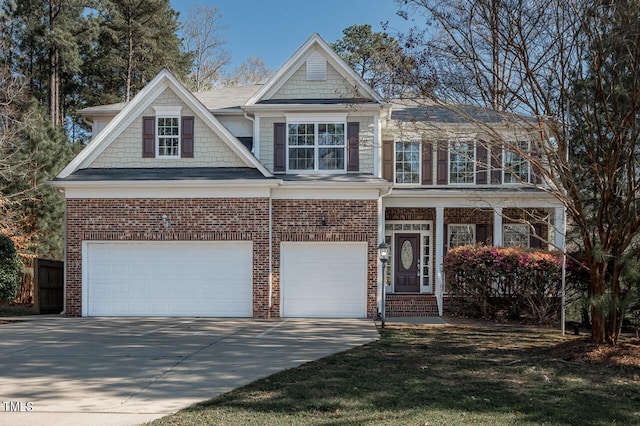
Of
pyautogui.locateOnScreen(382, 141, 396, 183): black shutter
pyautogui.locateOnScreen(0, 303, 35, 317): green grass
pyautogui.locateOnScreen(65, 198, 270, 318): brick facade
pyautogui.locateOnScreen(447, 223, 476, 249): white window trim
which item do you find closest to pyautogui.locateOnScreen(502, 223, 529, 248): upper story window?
pyautogui.locateOnScreen(447, 223, 476, 249): white window trim

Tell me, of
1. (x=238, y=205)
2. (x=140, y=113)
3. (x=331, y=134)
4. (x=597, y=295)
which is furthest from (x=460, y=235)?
(x=140, y=113)

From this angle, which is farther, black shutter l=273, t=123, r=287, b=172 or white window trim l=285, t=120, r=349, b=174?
black shutter l=273, t=123, r=287, b=172

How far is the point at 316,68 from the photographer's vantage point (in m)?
16.7

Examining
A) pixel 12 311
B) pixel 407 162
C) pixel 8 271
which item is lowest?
pixel 12 311

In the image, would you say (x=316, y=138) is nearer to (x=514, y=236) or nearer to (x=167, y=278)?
(x=167, y=278)

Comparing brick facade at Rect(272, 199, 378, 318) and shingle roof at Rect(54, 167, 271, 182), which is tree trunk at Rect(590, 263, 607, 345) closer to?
brick facade at Rect(272, 199, 378, 318)

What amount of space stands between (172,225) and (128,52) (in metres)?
19.5

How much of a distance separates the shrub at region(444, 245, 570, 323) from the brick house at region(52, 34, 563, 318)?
3.19 ft

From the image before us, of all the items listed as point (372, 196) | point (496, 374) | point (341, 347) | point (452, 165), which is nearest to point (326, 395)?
point (496, 374)

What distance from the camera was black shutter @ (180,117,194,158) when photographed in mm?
16109

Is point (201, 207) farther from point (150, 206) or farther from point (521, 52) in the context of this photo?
point (521, 52)

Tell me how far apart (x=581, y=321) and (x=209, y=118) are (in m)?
11.5

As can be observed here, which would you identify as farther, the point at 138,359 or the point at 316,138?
the point at 316,138

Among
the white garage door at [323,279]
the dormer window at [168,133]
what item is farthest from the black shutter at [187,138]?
the white garage door at [323,279]
